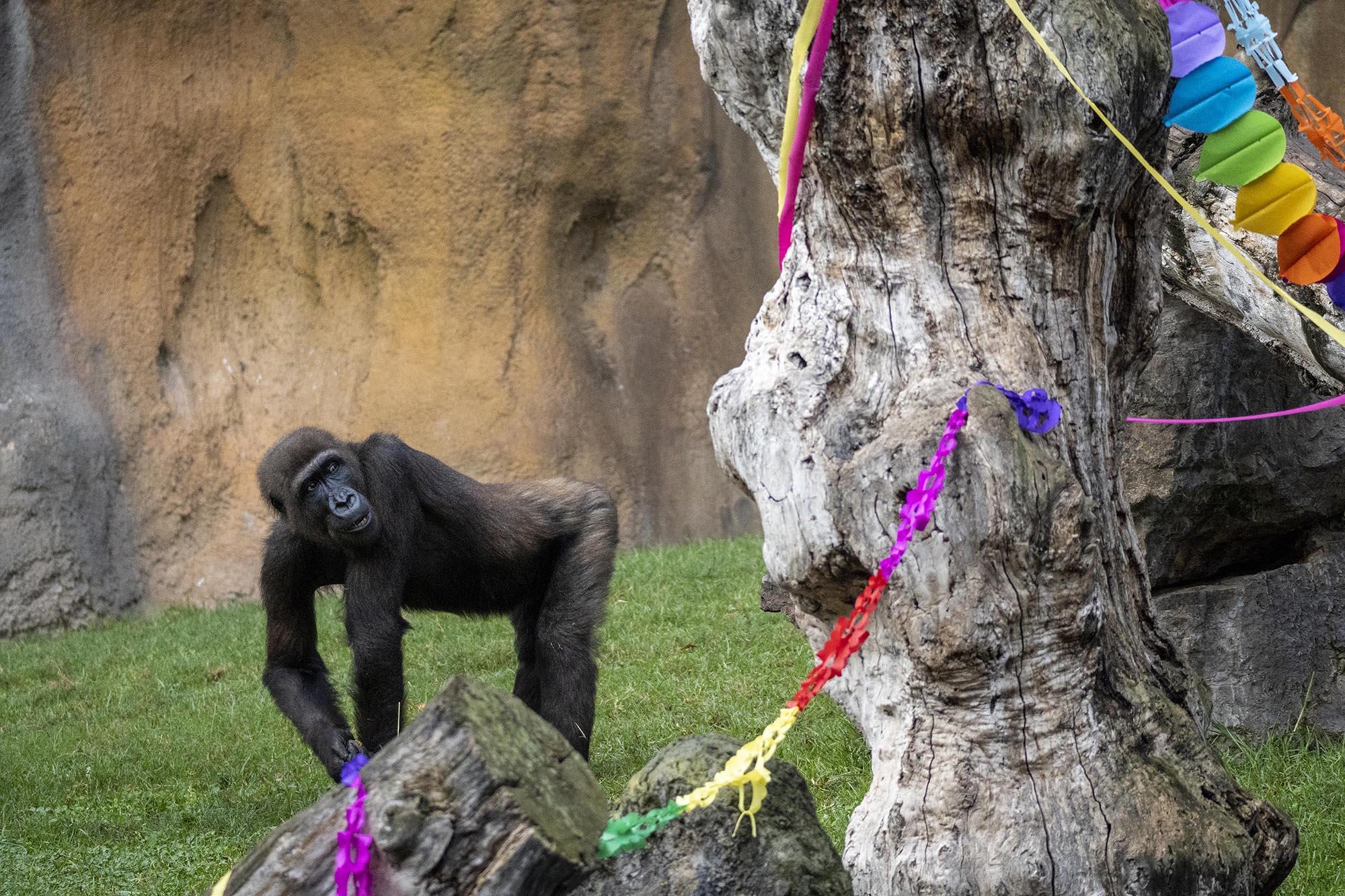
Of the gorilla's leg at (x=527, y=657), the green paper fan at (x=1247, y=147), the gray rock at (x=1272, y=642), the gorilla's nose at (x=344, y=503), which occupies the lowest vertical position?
the gray rock at (x=1272, y=642)

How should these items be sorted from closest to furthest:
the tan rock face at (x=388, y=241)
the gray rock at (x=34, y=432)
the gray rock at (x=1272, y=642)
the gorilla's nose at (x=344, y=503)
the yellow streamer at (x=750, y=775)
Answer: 1. the yellow streamer at (x=750, y=775)
2. the gorilla's nose at (x=344, y=503)
3. the gray rock at (x=1272, y=642)
4. the gray rock at (x=34, y=432)
5. the tan rock face at (x=388, y=241)

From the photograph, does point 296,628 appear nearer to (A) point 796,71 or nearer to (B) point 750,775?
(B) point 750,775

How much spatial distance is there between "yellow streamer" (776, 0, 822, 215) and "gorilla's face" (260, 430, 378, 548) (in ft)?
7.07

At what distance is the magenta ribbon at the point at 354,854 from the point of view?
6.76 feet

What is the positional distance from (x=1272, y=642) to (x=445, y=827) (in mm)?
3439

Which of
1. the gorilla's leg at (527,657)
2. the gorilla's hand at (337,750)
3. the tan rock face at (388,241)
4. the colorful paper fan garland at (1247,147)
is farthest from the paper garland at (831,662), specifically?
the tan rock face at (388,241)

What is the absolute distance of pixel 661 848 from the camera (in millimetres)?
2477

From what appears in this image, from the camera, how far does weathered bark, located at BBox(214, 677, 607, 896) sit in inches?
83.2

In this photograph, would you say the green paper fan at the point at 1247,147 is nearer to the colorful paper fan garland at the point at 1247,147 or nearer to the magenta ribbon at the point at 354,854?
the colorful paper fan garland at the point at 1247,147

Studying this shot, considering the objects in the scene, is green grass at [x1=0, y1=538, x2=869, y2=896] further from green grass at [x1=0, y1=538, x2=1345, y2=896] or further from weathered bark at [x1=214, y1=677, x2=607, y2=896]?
weathered bark at [x1=214, y1=677, x2=607, y2=896]

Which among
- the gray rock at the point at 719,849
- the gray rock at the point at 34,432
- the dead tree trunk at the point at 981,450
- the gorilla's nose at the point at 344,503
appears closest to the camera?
→ the gray rock at the point at 719,849

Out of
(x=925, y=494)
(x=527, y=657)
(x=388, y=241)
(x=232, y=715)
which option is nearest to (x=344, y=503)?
(x=527, y=657)

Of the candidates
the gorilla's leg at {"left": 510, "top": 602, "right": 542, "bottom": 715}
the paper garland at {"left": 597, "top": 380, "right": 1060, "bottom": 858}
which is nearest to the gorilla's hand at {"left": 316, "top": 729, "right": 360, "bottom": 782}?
the gorilla's leg at {"left": 510, "top": 602, "right": 542, "bottom": 715}

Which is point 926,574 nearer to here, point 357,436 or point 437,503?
point 437,503
